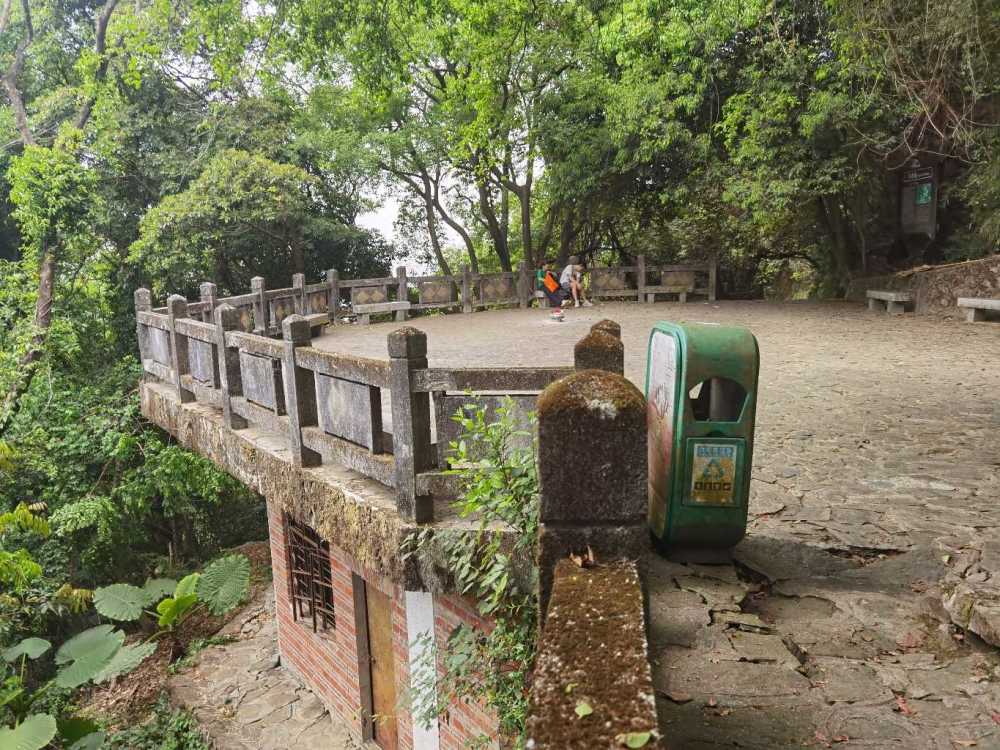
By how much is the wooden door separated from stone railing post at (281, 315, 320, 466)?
2108 mm

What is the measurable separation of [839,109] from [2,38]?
18.9 m

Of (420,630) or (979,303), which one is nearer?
(420,630)

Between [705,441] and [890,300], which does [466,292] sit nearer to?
[890,300]

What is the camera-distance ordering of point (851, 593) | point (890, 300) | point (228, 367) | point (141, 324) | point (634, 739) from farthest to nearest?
1. point (890, 300)
2. point (141, 324)
3. point (228, 367)
4. point (851, 593)
5. point (634, 739)

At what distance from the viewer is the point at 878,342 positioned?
11.6m

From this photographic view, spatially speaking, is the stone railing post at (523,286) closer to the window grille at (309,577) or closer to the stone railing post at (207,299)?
the stone railing post at (207,299)

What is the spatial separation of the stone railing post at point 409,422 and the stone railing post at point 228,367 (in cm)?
322

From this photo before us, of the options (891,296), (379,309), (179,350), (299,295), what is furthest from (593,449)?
(891,296)

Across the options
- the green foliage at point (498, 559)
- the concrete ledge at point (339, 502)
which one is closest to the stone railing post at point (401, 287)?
the concrete ledge at point (339, 502)

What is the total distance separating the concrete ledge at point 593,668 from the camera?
1.90 m

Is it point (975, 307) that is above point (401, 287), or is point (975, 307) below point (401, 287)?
below

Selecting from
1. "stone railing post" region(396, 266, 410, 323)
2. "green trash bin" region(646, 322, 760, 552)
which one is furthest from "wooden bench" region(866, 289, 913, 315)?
"green trash bin" region(646, 322, 760, 552)

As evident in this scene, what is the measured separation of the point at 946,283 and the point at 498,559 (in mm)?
13907

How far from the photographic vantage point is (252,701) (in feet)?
29.6
